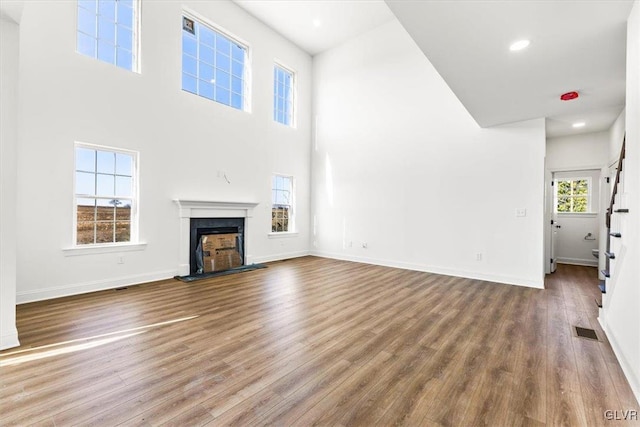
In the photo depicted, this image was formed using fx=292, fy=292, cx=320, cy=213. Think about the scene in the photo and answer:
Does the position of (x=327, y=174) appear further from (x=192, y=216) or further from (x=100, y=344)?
(x=100, y=344)

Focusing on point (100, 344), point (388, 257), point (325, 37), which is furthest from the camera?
point (325, 37)

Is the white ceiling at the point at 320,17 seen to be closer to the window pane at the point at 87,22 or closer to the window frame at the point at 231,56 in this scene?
the window frame at the point at 231,56

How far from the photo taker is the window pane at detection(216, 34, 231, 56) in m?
5.77

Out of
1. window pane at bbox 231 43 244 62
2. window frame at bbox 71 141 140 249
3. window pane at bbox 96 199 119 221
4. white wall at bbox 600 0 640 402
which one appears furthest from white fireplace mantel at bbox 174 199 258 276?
white wall at bbox 600 0 640 402

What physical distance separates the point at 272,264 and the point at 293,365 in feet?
13.8

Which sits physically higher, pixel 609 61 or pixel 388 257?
pixel 609 61

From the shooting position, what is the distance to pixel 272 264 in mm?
6285

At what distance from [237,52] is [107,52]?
2.52 metres

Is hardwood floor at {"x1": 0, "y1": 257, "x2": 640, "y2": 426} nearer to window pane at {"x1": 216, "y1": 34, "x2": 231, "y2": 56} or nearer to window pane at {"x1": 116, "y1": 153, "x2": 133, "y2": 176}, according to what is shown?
window pane at {"x1": 116, "y1": 153, "x2": 133, "y2": 176}

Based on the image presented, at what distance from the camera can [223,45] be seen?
5867mm

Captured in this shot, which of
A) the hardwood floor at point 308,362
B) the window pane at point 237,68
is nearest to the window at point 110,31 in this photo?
the window pane at point 237,68

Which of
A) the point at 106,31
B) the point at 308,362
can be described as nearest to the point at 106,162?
the point at 106,31

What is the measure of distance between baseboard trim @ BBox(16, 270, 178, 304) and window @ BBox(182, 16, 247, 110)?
10.8 feet

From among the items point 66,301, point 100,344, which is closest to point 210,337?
point 100,344
